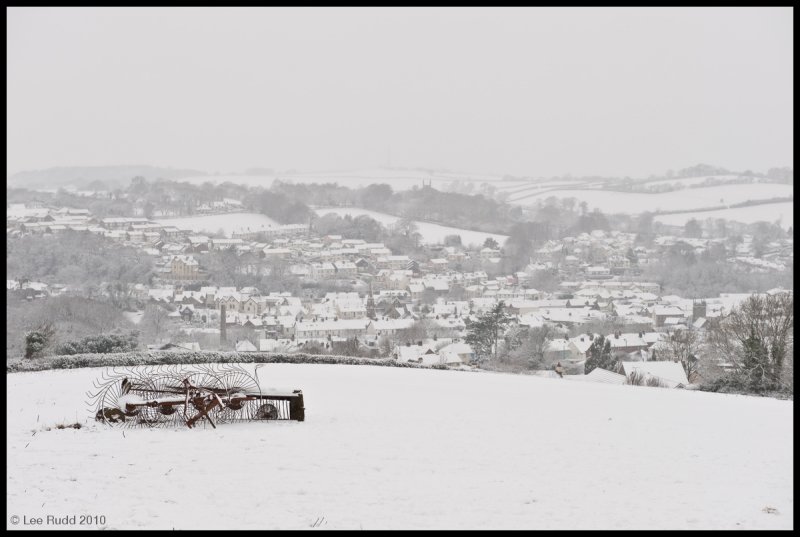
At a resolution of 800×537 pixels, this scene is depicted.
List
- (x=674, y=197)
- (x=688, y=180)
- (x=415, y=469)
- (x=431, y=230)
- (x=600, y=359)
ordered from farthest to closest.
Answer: (x=688, y=180), (x=674, y=197), (x=431, y=230), (x=600, y=359), (x=415, y=469)

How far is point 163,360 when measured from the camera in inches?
675

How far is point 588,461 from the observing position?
24.9 feet

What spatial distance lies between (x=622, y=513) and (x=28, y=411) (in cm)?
755

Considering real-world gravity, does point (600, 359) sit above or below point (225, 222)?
below

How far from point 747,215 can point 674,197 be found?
596 inches

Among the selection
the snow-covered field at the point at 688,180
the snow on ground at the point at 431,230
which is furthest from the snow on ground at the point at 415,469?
the snow-covered field at the point at 688,180

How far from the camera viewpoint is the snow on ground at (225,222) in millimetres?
88750

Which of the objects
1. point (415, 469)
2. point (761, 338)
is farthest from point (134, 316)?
point (415, 469)

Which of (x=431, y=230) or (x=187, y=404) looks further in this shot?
(x=431, y=230)

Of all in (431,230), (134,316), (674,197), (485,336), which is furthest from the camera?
(674,197)

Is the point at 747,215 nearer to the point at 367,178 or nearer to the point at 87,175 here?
the point at 367,178

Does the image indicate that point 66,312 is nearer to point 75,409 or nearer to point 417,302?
point 417,302

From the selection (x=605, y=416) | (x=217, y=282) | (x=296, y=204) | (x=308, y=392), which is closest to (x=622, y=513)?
(x=605, y=416)

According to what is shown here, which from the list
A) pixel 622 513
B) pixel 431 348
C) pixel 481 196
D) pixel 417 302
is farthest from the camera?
pixel 481 196
